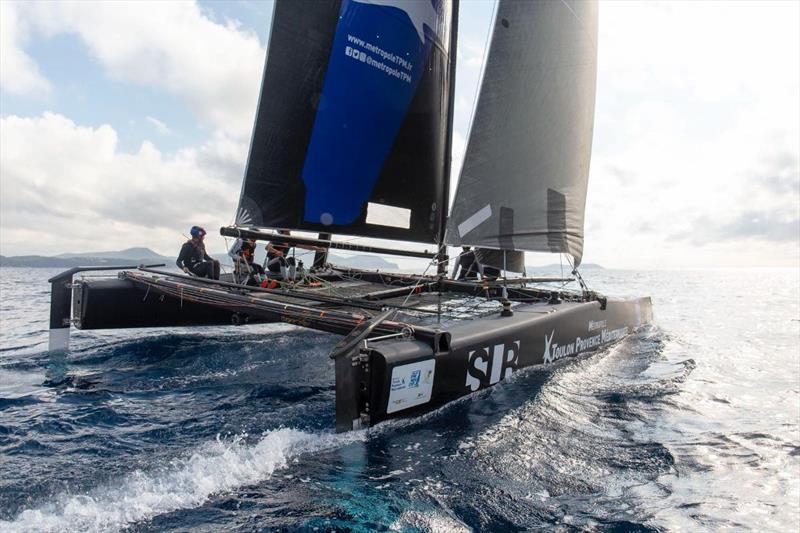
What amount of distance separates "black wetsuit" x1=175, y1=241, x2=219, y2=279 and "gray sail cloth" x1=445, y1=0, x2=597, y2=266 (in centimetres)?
317

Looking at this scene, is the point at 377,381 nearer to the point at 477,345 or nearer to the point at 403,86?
the point at 477,345

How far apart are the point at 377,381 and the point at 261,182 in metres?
4.01

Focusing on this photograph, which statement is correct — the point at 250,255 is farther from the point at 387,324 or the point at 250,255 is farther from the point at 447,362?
the point at 447,362

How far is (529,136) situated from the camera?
642 centimetres

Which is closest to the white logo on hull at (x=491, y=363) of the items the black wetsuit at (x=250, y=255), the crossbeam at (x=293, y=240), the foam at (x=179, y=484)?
the foam at (x=179, y=484)

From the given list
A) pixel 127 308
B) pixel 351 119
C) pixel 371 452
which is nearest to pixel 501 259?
pixel 351 119

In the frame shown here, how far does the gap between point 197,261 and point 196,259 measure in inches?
1.6

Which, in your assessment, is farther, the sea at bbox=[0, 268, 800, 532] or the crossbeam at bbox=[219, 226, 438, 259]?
the crossbeam at bbox=[219, 226, 438, 259]

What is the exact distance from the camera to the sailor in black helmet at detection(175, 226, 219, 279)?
670 centimetres

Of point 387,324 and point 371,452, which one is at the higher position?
point 387,324

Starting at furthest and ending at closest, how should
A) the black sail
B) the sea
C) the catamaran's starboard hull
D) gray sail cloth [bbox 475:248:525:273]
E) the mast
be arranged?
gray sail cloth [bbox 475:248:525:273], the mast, the black sail, the catamaran's starboard hull, the sea

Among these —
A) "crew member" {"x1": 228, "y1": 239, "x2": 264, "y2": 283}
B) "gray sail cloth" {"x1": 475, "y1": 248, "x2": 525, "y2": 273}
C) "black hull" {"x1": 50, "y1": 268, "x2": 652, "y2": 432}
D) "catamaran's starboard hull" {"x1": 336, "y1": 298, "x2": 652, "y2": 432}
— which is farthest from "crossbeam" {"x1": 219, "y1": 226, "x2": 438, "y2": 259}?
"catamaran's starboard hull" {"x1": 336, "y1": 298, "x2": 652, "y2": 432}

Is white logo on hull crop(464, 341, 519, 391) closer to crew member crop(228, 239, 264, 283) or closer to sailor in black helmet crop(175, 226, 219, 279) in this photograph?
crew member crop(228, 239, 264, 283)

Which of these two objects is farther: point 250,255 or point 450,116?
point 450,116
